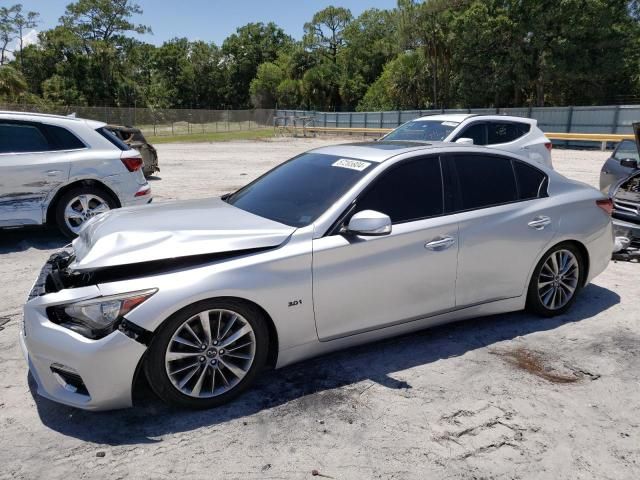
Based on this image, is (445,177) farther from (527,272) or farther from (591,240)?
(591,240)

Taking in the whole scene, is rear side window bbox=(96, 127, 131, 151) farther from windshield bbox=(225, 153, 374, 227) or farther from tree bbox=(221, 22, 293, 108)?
tree bbox=(221, 22, 293, 108)

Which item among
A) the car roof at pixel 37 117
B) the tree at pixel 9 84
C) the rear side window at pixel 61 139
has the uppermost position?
the tree at pixel 9 84

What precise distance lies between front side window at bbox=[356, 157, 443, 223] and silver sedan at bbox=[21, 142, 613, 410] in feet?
0.04

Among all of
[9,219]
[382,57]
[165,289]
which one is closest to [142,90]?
[382,57]

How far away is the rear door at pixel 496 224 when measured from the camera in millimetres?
4273

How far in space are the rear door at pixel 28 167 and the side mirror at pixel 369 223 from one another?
5111 mm

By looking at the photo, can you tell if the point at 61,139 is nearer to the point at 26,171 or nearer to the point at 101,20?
the point at 26,171

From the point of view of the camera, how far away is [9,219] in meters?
6.98

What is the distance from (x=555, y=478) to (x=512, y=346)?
163 centimetres

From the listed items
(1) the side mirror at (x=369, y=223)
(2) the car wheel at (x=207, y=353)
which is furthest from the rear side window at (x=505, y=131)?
(2) the car wheel at (x=207, y=353)

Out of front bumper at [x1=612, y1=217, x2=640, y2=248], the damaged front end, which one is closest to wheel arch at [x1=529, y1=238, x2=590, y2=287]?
the damaged front end

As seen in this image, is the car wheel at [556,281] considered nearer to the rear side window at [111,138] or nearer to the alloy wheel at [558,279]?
the alloy wheel at [558,279]

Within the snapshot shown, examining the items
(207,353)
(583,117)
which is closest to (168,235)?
(207,353)

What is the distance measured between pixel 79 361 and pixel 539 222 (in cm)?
365
